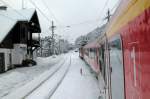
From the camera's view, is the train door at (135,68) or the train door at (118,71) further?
the train door at (118,71)

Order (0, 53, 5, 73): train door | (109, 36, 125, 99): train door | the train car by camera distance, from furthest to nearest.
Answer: (0, 53, 5, 73): train door, the train car, (109, 36, 125, 99): train door

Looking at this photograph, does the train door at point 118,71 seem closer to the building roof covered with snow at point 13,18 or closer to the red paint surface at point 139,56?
the red paint surface at point 139,56

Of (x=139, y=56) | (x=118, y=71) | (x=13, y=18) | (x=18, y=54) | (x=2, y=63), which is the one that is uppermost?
(x=13, y=18)

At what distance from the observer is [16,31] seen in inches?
1647

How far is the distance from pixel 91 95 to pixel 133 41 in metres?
13.1

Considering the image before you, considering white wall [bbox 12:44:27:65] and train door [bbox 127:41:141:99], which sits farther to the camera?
white wall [bbox 12:44:27:65]

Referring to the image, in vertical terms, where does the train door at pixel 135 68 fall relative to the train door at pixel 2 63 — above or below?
above

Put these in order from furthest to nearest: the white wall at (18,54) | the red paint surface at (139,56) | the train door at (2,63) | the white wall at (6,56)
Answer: the white wall at (18,54) → the white wall at (6,56) → the train door at (2,63) → the red paint surface at (139,56)

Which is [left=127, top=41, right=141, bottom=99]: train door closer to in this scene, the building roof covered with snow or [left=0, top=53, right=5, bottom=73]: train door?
[left=0, top=53, right=5, bottom=73]: train door

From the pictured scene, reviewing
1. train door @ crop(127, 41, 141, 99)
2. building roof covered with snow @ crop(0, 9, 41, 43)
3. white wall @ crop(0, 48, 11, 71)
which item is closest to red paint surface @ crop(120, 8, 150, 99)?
train door @ crop(127, 41, 141, 99)

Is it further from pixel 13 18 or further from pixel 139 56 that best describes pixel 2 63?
pixel 139 56

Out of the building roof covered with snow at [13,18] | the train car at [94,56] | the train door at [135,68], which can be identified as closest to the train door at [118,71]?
the train door at [135,68]

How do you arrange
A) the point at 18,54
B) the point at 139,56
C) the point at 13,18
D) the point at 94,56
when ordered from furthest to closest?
1. the point at 13,18
2. the point at 18,54
3. the point at 94,56
4. the point at 139,56

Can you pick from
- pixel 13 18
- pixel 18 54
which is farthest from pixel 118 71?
pixel 13 18
